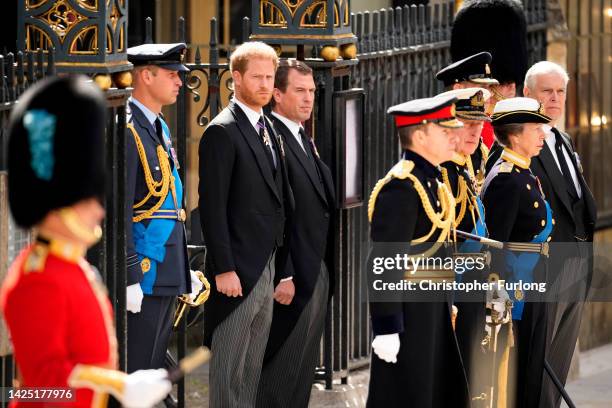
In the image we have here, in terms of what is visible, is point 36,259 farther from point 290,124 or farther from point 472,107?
point 472,107

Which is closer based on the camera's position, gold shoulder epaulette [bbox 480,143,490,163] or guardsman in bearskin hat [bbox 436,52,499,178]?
gold shoulder epaulette [bbox 480,143,490,163]

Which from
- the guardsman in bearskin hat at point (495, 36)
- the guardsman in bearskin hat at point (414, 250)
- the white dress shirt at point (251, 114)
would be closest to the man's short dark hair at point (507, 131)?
the white dress shirt at point (251, 114)

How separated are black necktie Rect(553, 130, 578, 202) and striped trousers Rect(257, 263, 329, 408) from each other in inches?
53.2

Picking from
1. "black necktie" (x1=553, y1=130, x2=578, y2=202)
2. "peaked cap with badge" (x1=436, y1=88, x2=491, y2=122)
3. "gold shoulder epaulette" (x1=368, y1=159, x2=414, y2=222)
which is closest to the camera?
"gold shoulder epaulette" (x1=368, y1=159, x2=414, y2=222)

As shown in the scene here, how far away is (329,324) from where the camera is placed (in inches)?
362

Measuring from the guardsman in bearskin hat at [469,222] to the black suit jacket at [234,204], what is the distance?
82cm

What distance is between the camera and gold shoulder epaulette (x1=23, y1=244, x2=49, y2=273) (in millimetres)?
4723

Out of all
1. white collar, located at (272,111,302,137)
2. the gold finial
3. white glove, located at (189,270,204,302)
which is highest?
the gold finial

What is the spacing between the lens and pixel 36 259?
4.73m

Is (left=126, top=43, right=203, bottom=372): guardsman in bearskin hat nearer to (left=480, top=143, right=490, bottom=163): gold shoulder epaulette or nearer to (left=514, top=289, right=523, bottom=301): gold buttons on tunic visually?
(left=514, top=289, right=523, bottom=301): gold buttons on tunic

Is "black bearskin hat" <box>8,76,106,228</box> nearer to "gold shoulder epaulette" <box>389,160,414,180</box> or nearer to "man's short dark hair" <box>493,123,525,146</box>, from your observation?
"gold shoulder epaulette" <box>389,160,414,180</box>

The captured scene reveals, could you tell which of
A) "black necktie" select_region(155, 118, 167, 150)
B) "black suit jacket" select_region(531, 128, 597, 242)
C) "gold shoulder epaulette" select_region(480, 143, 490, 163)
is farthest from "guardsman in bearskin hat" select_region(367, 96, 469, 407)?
"black suit jacket" select_region(531, 128, 597, 242)

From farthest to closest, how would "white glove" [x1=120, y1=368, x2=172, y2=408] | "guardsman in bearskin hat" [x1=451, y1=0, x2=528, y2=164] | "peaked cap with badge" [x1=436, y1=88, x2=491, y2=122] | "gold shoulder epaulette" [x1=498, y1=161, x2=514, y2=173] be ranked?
"guardsman in bearskin hat" [x1=451, y1=0, x2=528, y2=164] < "gold shoulder epaulette" [x1=498, y1=161, x2=514, y2=173] < "peaked cap with badge" [x1=436, y1=88, x2=491, y2=122] < "white glove" [x1=120, y1=368, x2=172, y2=408]

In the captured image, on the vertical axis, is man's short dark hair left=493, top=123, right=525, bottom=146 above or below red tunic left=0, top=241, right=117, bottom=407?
above
